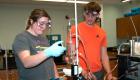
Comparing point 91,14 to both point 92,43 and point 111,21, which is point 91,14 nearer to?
point 92,43

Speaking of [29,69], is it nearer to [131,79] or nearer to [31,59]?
[31,59]

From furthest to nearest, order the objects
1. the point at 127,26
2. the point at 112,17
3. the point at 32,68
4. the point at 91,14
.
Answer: the point at 112,17, the point at 127,26, the point at 91,14, the point at 32,68

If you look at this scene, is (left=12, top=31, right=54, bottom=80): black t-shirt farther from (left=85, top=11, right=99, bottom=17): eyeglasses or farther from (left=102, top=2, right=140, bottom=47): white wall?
(left=102, top=2, right=140, bottom=47): white wall

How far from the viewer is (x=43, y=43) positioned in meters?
1.61

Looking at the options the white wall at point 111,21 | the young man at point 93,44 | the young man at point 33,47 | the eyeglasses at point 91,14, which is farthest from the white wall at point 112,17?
the young man at point 33,47

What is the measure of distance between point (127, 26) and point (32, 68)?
4.95m

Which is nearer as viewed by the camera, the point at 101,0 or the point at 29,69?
the point at 29,69

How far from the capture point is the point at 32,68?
1.45m

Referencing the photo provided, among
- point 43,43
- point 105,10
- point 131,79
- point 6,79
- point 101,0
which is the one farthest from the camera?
point 105,10

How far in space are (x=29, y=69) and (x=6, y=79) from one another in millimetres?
2909

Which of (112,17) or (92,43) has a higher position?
(112,17)

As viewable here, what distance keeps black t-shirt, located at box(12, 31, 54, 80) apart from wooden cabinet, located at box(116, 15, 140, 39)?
14.4 feet

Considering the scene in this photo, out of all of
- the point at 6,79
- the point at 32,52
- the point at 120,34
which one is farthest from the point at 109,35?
the point at 32,52

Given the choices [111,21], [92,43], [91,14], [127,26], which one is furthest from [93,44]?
[111,21]
